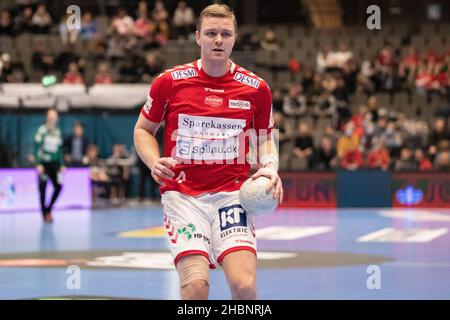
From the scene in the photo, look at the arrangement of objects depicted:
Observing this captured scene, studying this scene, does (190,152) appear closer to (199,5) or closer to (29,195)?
(29,195)

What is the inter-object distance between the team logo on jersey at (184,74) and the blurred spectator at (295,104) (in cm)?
2220

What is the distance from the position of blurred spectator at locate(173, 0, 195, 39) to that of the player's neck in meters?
23.8

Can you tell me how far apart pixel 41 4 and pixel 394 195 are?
43.6 feet

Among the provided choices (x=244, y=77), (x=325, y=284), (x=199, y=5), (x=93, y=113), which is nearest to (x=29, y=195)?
(x=93, y=113)

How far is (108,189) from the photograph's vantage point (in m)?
27.6

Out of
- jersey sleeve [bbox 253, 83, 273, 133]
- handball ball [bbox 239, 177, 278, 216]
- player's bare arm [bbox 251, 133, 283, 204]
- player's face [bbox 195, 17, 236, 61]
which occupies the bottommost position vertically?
handball ball [bbox 239, 177, 278, 216]

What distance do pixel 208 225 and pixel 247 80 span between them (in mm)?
1144

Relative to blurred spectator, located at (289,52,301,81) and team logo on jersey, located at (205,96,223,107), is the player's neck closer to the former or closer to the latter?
team logo on jersey, located at (205,96,223,107)

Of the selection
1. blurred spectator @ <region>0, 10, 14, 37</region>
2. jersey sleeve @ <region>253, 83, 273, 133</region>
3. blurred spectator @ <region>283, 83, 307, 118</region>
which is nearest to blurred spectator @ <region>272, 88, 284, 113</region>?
blurred spectator @ <region>283, 83, 307, 118</region>

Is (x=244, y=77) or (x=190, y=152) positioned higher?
(x=244, y=77)

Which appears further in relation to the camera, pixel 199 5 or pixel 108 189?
pixel 199 5

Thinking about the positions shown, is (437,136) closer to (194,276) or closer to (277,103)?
(277,103)

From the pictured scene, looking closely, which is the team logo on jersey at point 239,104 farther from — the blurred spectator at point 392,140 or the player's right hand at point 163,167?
the blurred spectator at point 392,140

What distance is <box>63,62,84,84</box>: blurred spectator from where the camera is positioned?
28.2 meters
